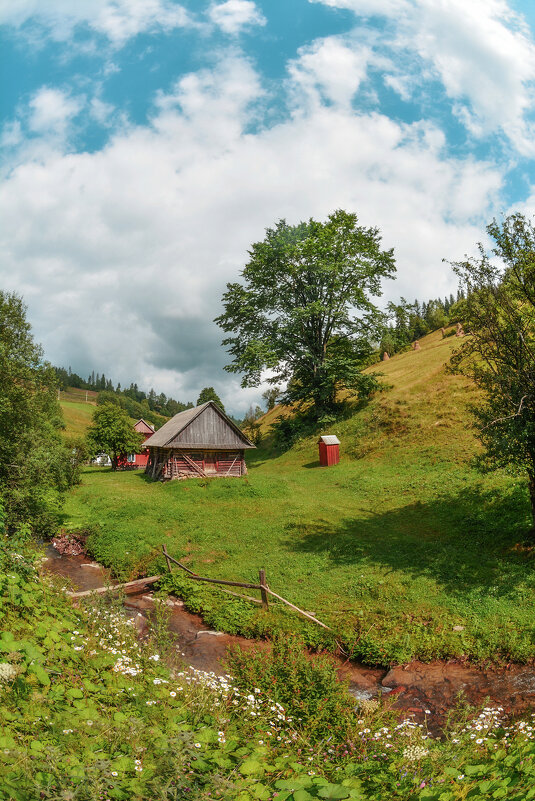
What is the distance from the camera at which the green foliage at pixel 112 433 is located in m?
46.9

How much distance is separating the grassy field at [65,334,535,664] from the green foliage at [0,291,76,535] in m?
2.41

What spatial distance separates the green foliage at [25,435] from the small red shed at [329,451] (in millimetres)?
17951

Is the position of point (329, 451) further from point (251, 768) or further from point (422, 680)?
point (251, 768)

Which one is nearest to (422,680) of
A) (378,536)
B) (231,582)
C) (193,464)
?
(231,582)

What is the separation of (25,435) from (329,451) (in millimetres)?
20589

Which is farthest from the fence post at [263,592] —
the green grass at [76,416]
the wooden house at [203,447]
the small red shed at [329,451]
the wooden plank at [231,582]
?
the green grass at [76,416]

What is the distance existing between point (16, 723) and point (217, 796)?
7.87ft

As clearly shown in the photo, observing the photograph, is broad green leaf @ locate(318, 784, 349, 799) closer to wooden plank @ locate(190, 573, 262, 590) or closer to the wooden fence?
the wooden fence

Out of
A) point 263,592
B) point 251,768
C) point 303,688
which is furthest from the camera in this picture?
point 263,592

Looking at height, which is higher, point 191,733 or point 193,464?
point 193,464

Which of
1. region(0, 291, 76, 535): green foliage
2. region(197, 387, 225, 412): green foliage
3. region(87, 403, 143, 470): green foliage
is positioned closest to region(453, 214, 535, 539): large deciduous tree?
region(0, 291, 76, 535): green foliage

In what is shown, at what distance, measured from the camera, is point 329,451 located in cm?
3306

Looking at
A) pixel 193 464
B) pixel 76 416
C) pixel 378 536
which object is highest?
pixel 76 416

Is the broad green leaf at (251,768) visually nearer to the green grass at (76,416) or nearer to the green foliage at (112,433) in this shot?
the green foliage at (112,433)
